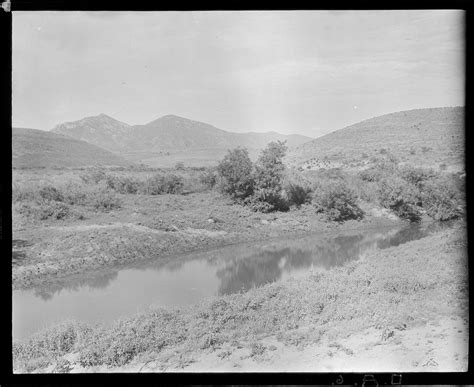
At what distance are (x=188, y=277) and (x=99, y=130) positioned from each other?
1.55 metres

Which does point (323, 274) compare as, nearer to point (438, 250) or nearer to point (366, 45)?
point (438, 250)

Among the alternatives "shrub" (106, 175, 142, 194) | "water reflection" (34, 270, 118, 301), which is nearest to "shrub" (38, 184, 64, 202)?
"shrub" (106, 175, 142, 194)

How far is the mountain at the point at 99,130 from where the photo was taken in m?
4.10

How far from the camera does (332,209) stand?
4.43 metres

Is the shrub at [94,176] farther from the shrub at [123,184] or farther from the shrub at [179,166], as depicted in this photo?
the shrub at [179,166]

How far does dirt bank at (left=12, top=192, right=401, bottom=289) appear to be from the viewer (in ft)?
13.1

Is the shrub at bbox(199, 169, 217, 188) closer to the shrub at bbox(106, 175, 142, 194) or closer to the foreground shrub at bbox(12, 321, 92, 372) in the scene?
the shrub at bbox(106, 175, 142, 194)

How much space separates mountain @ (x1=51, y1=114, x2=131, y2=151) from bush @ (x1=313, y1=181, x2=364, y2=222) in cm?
192

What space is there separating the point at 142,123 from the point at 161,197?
0.71m

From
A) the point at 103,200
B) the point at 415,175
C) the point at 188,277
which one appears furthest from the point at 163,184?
the point at 415,175

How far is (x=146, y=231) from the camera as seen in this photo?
13.8ft

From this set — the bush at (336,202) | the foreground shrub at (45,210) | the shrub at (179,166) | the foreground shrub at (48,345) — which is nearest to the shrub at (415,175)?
the bush at (336,202)

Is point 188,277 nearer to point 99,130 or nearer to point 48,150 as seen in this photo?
point 99,130

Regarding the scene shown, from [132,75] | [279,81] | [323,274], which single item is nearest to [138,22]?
[132,75]
